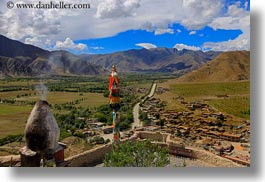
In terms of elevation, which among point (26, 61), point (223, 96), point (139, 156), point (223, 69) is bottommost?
point (139, 156)

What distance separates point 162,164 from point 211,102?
17.3 metres

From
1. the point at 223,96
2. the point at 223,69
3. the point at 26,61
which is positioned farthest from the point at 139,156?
the point at 223,69

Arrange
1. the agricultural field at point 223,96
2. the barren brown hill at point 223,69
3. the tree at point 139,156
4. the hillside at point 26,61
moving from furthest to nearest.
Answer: the barren brown hill at point 223,69 → the agricultural field at point 223,96 → the hillside at point 26,61 → the tree at point 139,156

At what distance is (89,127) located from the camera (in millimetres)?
17609

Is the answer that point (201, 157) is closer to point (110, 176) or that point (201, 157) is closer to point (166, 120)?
point (110, 176)

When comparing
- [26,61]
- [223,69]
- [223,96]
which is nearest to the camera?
[223,96]

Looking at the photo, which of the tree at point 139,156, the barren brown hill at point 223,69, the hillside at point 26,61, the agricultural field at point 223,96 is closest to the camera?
the tree at point 139,156

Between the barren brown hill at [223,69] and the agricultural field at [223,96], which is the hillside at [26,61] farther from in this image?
the barren brown hill at [223,69]

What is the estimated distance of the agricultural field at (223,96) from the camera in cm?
1604

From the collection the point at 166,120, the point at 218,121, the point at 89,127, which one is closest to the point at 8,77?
the point at 89,127

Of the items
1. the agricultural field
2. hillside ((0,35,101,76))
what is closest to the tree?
hillside ((0,35,101,76))

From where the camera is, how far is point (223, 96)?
2220cm

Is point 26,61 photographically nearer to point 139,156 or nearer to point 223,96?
point 223,96

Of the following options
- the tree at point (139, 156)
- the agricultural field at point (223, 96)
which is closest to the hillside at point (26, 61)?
the tree at point (139, 156)
